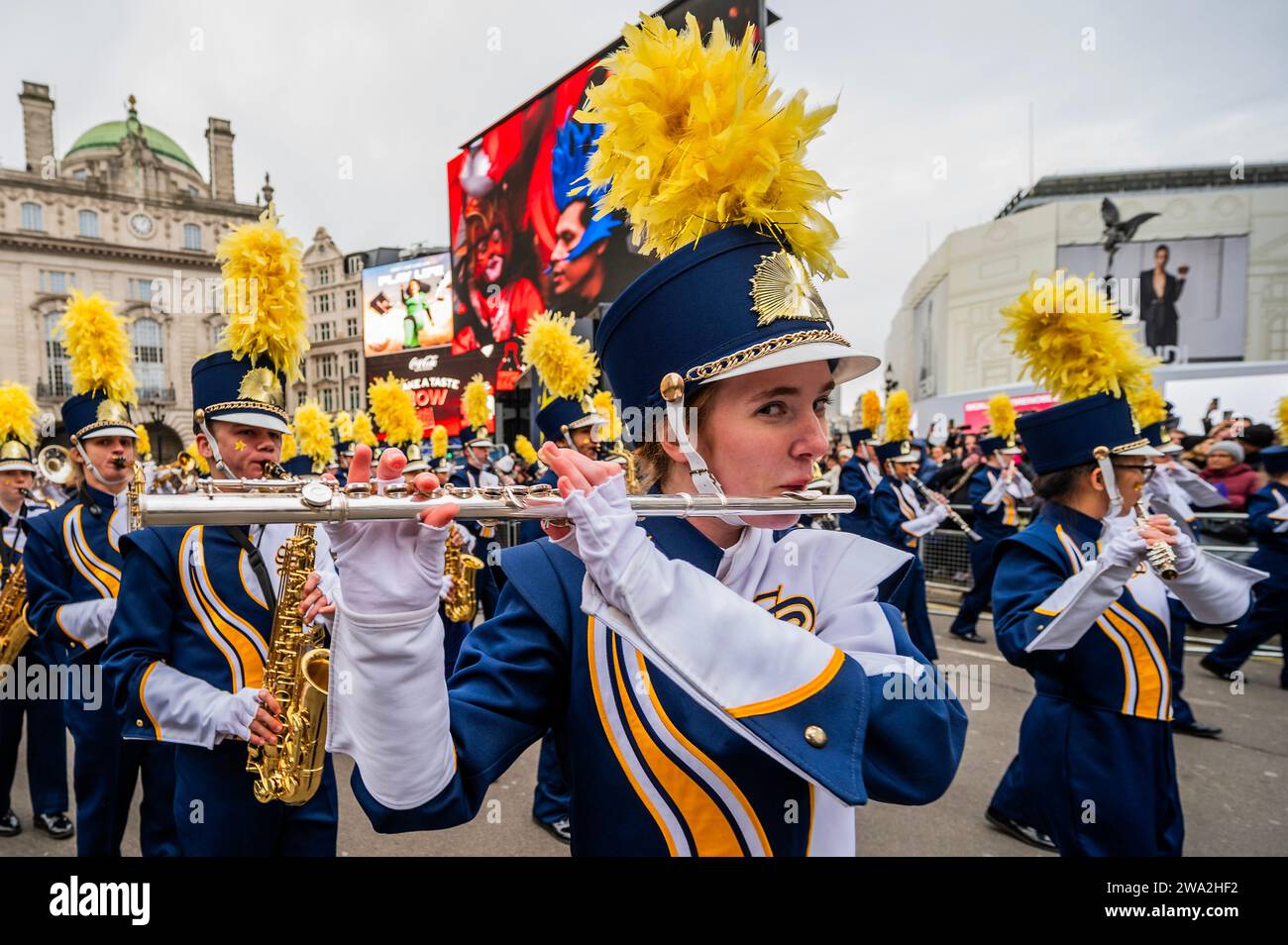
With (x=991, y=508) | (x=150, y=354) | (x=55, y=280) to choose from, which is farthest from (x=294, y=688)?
(x=55, y=280)

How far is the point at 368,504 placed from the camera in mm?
1156

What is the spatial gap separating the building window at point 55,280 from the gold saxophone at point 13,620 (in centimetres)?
5761

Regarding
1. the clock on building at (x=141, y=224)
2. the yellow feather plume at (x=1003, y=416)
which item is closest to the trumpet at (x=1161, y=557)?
the yellow feather plume at (x=1003, y=416)

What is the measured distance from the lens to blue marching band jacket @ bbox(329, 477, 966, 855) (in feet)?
3.85

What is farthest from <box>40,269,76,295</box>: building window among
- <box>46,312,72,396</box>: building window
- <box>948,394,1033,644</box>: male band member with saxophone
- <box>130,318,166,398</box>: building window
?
<box>948,394,1033,644</box>: male band member with saxophone

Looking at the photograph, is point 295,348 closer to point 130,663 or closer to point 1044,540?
point 130,663

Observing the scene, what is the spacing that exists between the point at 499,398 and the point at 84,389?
2232 cm

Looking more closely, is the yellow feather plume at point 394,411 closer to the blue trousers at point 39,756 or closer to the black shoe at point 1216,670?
the blue trousers at point 39,756

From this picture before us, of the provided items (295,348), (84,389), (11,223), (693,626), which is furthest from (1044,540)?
(11,223)

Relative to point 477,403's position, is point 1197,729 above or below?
below

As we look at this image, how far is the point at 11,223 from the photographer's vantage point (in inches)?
1908
